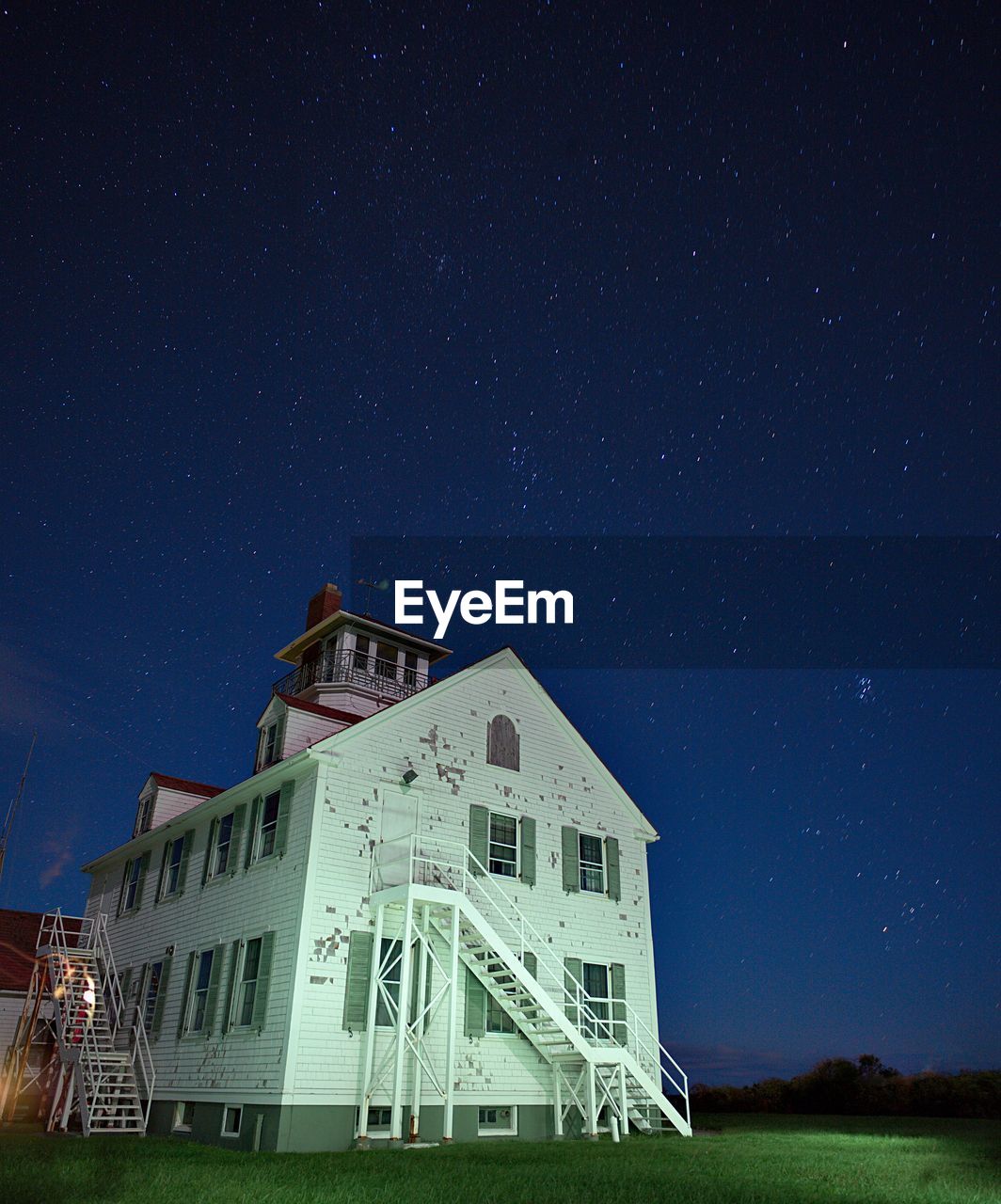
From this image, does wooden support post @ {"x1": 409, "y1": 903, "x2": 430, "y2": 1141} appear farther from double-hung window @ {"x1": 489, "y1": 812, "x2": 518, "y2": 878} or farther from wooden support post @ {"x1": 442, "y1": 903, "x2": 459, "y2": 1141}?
double-hung window @ {"x1": 489, "y1": 812, "x2": 518, "y2": 878}

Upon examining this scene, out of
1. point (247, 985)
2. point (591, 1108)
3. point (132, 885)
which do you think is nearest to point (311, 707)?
point (247, 985)

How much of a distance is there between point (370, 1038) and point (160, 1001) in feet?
26.6

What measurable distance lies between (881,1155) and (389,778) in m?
11.8

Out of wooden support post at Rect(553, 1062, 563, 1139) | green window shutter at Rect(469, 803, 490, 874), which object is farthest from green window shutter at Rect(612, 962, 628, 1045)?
green window shutter at Rect(469, 803, 490, 874)

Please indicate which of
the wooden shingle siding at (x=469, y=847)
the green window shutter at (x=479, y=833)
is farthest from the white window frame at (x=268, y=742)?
the green window shutter at (x=479, y=833)

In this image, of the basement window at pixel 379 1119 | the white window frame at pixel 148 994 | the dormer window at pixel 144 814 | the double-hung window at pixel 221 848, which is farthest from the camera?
the dormer window at pixel 144 814

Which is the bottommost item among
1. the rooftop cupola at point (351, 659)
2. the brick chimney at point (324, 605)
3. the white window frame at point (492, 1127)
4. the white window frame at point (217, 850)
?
the white window frame at point (492, 1127)

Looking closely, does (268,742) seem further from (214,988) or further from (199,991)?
(199,991)

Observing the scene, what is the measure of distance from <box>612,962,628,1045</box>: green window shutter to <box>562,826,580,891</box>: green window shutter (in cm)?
226

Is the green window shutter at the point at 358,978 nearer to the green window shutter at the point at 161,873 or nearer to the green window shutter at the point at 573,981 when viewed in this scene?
the green window shutter at the point at 573,981

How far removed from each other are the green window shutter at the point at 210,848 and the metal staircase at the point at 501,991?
5.69m

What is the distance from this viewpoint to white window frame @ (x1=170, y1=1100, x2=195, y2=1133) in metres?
21.3

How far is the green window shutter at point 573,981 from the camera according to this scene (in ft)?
73.5

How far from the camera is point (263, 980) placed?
64.8 ft
